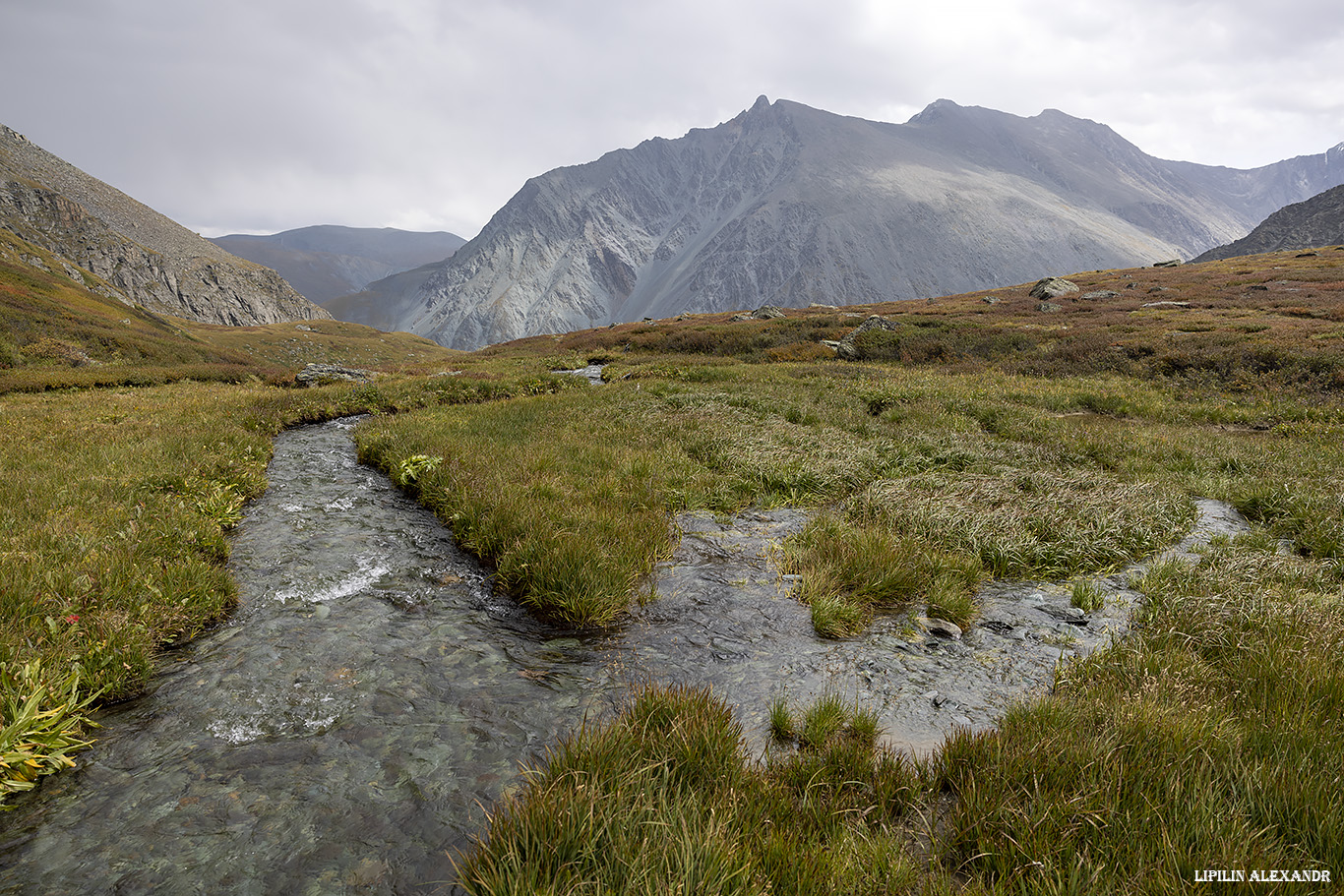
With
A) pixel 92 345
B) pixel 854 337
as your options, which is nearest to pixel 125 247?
pixel 92 345

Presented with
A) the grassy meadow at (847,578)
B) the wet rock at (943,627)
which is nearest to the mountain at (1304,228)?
the grassy meadow at (847,578)

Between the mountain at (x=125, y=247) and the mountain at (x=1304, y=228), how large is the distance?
244494 mm

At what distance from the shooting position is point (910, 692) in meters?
4.64

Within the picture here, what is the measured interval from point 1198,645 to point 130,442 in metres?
17.1

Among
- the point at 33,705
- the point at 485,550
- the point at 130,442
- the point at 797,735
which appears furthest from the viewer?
the point at 130,442

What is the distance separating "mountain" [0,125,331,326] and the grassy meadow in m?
99.2

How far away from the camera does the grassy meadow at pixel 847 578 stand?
2707mm

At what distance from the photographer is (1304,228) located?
139 meters

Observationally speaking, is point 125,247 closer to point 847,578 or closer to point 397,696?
point 397,696

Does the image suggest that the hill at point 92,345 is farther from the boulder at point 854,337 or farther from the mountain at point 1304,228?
the mountain at point 1304,228

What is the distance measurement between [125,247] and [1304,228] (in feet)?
918

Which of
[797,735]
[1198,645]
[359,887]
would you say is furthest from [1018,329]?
[359,887]

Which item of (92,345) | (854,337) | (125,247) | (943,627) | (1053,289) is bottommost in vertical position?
(943,627)

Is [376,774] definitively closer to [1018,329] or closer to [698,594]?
[698,594]
